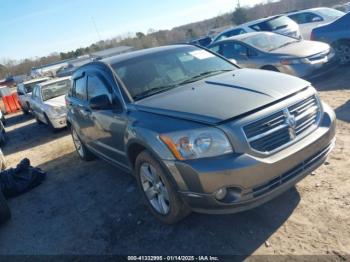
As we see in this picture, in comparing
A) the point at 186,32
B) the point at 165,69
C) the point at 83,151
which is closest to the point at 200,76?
the point at 165,69

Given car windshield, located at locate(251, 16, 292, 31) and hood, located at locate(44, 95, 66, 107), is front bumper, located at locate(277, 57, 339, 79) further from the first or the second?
hood, located at locate(44, 95, 66, 107)

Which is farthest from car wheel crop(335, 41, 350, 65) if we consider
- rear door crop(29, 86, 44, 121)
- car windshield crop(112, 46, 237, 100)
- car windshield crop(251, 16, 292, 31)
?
rear door crop(29, 86, 44, 121)

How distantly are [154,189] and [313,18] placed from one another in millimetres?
12124

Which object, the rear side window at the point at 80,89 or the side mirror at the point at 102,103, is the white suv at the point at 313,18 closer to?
the rear side window at the point at 80,89

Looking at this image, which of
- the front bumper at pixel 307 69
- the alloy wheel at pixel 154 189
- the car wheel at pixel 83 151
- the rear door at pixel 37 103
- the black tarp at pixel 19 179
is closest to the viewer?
the alloy wheel at pixel 154 189

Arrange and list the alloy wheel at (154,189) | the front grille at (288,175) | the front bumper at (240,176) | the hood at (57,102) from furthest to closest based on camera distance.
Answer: the hood at (57,102)
the alloy wheel at (154,189)
the front grille at (288,175)
the front bumper at (240,176)

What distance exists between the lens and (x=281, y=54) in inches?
320

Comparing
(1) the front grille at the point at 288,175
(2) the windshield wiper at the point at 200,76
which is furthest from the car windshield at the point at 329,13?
(1) the front grille at the point at 288,175

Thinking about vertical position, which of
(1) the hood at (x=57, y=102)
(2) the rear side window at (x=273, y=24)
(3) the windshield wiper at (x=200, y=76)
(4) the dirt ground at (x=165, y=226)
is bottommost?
(4) the dirt ground at (x=165, y=226)

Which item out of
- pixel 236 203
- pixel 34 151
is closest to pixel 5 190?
pixel 34 151

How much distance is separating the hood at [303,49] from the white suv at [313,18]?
4592 millimetres

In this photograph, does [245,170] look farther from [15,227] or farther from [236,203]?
[15,227]

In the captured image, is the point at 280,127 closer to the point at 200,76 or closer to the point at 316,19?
the point at 200,76

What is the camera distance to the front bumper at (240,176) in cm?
292
